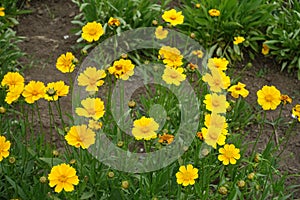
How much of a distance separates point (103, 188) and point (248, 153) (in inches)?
46.3

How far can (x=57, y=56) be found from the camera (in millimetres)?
4180

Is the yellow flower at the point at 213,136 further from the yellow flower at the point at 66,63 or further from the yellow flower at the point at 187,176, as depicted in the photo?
the yellow flower at the point at 66,63

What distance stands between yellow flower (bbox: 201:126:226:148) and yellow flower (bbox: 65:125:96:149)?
501 millimetres

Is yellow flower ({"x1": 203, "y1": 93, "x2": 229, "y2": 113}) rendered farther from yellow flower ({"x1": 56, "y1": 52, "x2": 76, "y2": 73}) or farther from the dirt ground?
the dirt ground

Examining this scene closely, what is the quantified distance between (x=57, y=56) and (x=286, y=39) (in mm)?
1782

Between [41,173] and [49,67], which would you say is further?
[49,67]

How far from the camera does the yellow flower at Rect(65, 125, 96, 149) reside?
231 centimetres

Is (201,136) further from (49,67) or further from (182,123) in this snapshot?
(49,67)

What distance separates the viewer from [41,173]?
2.81 m

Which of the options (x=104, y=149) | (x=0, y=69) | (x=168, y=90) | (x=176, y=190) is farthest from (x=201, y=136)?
(x=0, y=69)

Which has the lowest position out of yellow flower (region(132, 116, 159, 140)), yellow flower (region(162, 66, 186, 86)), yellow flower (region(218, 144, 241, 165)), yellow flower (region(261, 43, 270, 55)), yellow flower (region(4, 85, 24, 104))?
yellow flower (region(261, 43, 270, 55))

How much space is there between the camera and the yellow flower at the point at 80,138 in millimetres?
2309

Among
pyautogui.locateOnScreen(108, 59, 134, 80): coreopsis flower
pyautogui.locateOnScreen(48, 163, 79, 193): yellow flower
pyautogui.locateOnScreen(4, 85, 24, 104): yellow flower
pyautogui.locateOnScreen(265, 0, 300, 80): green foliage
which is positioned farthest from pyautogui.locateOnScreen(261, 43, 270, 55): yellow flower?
pyautogui.locateOnScreen(48, 163, 79, 193): yellow flower

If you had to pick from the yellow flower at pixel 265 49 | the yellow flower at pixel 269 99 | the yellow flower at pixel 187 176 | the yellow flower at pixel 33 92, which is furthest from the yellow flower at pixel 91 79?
the yellow flower at pixel 265 49
